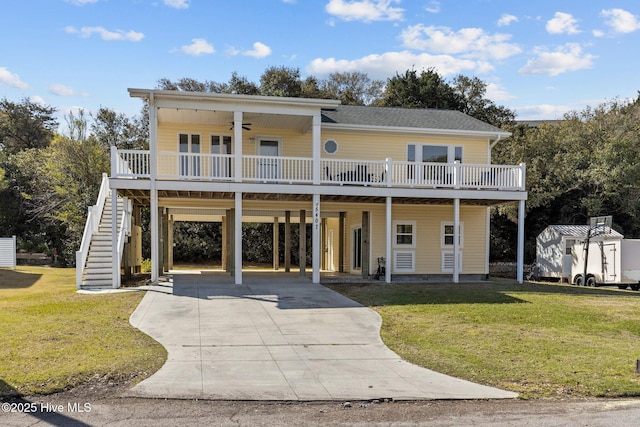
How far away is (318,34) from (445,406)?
17.3m

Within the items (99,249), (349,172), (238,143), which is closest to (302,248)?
(349,172)

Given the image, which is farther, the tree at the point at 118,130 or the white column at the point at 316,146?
the tree at the point at 118,130

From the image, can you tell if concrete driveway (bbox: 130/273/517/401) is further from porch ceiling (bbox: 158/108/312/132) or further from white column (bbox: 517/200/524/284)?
white column (bbox: 517/200/524/284)

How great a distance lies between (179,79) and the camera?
40.0 meters

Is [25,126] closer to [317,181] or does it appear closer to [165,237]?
[165,237]

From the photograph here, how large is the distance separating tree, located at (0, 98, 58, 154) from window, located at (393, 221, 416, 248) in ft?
111

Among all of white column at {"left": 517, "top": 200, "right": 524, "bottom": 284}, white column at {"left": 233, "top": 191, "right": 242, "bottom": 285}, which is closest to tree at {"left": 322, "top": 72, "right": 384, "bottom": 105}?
white column at {"left": 517, "top": 200, "right": 524, "bottom": 284}

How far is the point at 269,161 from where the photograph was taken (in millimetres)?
19844

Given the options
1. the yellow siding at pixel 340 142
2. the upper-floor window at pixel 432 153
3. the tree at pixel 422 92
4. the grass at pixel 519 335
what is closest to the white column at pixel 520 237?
the grass at pixel 519 335

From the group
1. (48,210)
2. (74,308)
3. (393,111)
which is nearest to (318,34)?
(393,111)

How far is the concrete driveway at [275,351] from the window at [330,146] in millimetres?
6993

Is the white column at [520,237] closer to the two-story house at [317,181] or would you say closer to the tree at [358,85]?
the two-story house at [317,181]

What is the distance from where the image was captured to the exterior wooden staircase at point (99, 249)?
16.4m

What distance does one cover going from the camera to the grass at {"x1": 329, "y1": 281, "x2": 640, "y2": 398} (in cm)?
771
